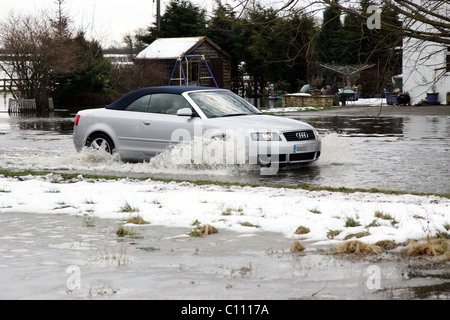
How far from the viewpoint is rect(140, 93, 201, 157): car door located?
12.4m

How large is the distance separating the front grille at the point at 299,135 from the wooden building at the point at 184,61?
3199cm

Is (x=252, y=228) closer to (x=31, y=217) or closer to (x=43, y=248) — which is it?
(x=43, y=248)

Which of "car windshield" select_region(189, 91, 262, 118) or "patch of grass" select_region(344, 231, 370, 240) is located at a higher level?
"car windshield" select_region(189, 91, 262, 118)

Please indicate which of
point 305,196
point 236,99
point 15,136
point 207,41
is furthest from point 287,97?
point 305,196

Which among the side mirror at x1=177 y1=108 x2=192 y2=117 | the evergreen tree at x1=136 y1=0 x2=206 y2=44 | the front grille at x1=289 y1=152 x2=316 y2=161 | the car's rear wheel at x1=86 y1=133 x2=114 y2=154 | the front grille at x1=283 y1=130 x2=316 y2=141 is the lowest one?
the front grille at x1=289 y1=152 x2=316 y2=161

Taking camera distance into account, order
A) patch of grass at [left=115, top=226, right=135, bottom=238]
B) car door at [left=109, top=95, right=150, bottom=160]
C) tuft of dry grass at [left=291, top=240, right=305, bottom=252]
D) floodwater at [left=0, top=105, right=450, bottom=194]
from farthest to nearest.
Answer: car door at [left=109, top=95, right=150, bottom=160] → floodwater at [left=0, top=105, right=450, bottom=194] → patch of grass at [left=115, top=226, right=135, bottom=238] → tuft of dry grass at [left=291, top=240, right=305, bottom=252]

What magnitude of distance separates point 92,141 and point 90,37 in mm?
Result: 35680

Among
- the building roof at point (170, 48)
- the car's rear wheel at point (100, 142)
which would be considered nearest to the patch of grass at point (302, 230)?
the car's rear wheel at point (100, 142)

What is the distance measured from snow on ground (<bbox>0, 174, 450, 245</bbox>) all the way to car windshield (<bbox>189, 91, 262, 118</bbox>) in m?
2.59

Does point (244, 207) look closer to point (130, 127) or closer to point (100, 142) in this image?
point (130, 127)

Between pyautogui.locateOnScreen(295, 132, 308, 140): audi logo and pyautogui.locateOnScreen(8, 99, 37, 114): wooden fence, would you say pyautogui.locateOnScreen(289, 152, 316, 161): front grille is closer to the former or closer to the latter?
pyautogui.locateOnScreen(295, 132, 308, 140): audi logo

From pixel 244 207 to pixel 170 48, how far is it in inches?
1668

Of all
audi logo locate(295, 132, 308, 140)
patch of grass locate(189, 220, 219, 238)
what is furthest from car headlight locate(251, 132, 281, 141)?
patch of grass locate(189, 220, 219, 238)

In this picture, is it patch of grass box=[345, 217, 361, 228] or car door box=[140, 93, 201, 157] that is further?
car door box=[140, 93, 201, 157]
